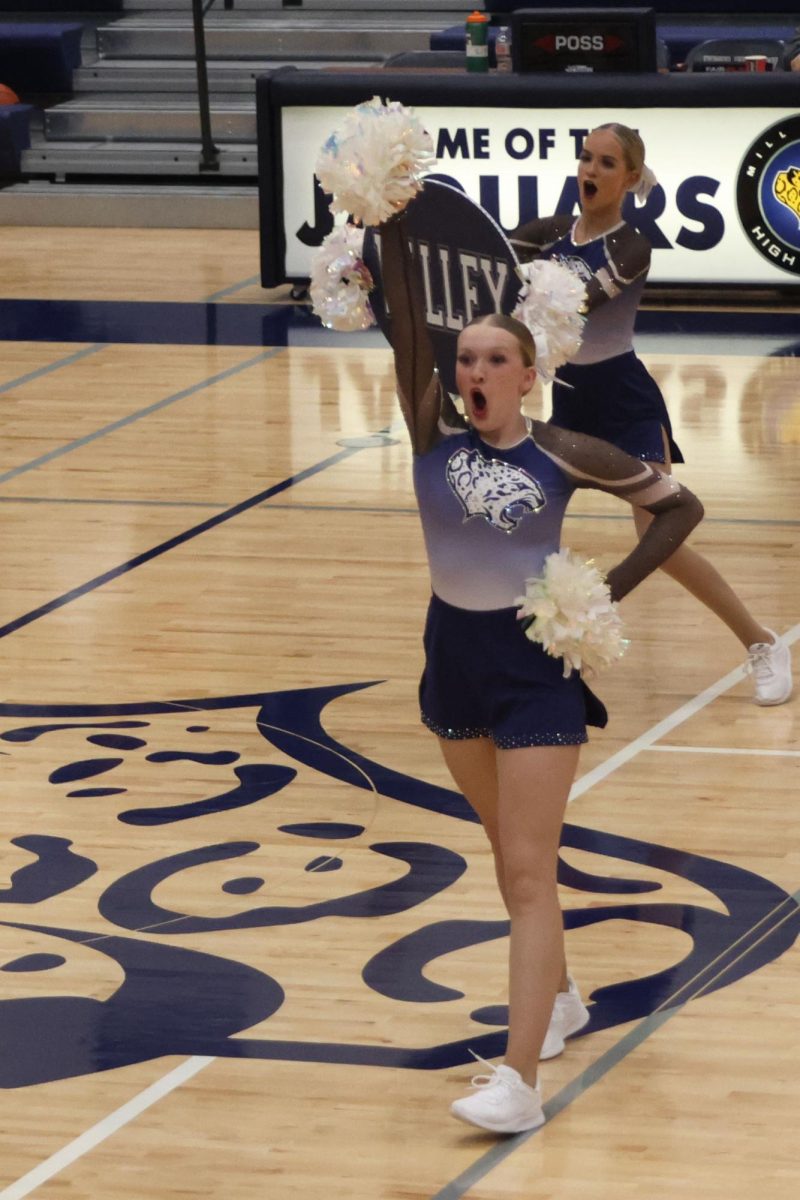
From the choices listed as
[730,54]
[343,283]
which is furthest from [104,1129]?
[730,54]

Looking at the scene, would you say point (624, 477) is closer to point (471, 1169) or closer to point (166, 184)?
point (471, 1169)

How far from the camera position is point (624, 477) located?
162 inches

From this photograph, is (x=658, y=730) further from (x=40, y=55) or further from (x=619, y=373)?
(x=40, y=55)

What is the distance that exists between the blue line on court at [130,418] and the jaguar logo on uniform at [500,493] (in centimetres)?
564

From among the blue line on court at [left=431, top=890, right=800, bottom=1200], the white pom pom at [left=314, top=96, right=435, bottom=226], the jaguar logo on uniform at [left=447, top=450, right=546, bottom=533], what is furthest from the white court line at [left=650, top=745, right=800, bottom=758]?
the white pom pom at [left=314, top=96, right=435, bottom=226]

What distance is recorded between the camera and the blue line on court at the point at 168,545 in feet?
24.4

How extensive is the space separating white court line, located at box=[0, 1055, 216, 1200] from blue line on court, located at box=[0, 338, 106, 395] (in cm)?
734

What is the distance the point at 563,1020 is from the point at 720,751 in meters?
1.91

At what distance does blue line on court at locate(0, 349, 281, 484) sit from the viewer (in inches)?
379

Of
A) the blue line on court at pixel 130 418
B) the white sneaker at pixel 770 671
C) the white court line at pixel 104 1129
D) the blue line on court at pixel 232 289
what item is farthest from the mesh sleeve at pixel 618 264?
the blue line on court at pixel 232 289

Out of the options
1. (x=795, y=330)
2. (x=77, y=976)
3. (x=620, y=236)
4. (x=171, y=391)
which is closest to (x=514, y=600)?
(x=77, y=976)

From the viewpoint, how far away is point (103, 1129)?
404cm

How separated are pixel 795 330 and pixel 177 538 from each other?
16.1 ft

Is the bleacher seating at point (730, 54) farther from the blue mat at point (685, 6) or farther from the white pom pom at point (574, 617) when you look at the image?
the white pom pom at point (574, 617)
